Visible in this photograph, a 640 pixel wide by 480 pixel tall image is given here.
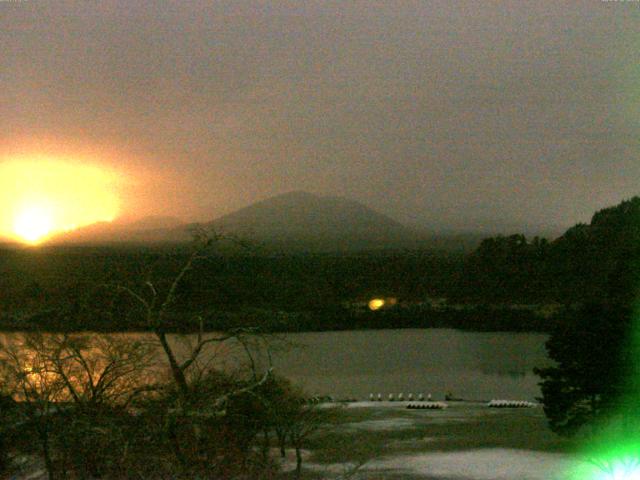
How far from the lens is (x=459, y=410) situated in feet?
97.5

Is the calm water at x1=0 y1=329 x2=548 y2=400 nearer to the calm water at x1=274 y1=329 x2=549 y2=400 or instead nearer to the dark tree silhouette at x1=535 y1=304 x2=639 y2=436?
the calm water at x1=274 y1=329 x2=549 y2=400

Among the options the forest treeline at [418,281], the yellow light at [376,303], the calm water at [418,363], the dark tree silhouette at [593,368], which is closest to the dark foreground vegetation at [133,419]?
the dark tree silhouette at [593,368]

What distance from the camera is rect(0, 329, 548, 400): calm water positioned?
1700 inches

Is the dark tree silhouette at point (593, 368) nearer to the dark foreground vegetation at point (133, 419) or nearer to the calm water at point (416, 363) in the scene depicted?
the dark foreground vegetation at point (133, 419)

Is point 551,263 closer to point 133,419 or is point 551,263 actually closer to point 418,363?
point 418,363

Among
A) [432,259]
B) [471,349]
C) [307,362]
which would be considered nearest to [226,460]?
[307,362]

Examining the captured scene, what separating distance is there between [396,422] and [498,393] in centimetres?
1854

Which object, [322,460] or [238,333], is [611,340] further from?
[238,333]

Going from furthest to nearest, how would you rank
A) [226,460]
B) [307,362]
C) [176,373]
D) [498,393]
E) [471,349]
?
1. [471,349]
2. [307,362]
3. [498,393]
4. [226,460]
5. [176,373]

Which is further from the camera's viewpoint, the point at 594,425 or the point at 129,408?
the point at 594,425

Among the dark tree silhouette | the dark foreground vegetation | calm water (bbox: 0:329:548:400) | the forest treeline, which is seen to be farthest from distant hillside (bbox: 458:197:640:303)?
the dark foreground vegetation

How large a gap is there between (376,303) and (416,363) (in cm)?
3338

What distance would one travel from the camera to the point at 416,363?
55031 mm

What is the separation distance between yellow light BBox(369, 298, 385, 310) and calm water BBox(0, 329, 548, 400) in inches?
430
